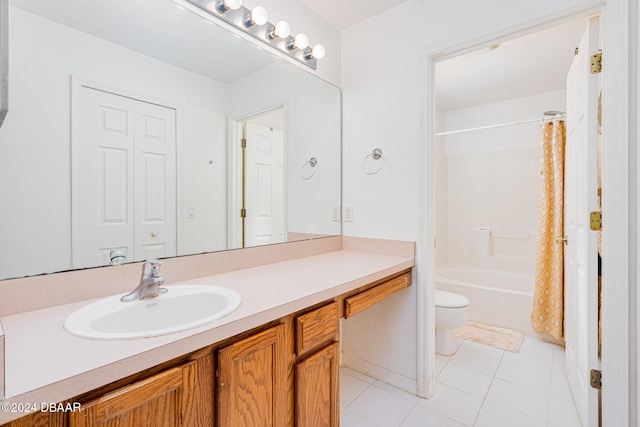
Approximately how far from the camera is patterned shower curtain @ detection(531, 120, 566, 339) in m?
2.25

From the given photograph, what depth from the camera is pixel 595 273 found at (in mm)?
1371

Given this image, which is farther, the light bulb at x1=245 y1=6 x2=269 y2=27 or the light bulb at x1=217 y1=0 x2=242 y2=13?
the light bulb at x1=245 y1=6 x2=269 y2=27

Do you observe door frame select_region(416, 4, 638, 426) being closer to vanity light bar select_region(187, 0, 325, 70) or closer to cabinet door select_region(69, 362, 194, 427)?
vanity light bar select_region(187, 0, 325, 70)

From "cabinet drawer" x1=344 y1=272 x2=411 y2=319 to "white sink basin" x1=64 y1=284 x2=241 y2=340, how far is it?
0.51 m

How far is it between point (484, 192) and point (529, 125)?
0.84m

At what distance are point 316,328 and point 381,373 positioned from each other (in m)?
1.07

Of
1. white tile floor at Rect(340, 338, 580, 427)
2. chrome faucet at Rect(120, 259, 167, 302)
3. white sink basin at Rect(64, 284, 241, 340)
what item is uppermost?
chrome faucet at Rect(120, 259, 167, 302)

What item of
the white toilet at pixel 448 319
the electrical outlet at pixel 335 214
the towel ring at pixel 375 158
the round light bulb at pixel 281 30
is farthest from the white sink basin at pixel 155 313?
the white toilet at pixel 448 319

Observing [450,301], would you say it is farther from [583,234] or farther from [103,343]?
[103,343]

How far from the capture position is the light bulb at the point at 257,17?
59.6 inches

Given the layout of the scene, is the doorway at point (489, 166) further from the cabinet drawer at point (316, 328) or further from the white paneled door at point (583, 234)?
the cabinet drawer at point (316, 328)

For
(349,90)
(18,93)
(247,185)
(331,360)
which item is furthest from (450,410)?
(18,93)

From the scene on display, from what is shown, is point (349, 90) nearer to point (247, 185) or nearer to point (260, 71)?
point (260, 71)

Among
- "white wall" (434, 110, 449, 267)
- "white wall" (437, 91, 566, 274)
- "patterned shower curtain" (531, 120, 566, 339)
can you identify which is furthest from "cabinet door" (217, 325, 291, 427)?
"white wall" (437, 91, 566, 274)
